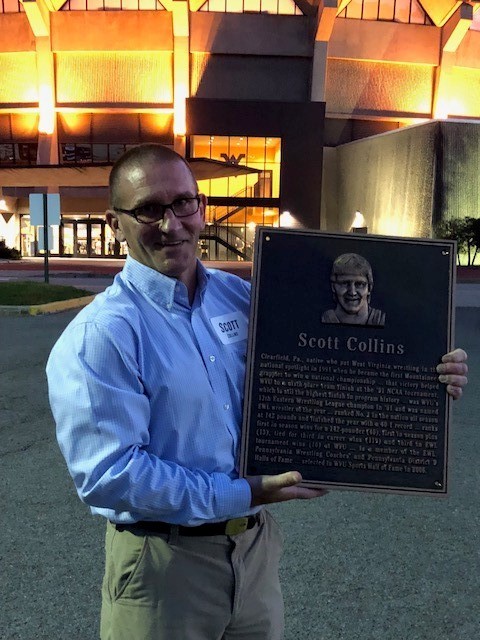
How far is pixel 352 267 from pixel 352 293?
8cm

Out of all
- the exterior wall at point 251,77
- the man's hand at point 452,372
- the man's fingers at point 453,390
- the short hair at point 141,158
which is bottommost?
the man's fingers at point 453,390

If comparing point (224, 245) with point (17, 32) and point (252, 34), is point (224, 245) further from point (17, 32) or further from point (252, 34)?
point (17, 32)

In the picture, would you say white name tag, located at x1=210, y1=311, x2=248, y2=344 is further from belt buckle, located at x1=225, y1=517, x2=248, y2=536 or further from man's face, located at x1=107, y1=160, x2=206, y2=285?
belt buckle, located at x1=225, y1=517, x2=248, y2=536

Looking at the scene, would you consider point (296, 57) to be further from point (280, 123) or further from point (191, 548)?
point (191, 548)

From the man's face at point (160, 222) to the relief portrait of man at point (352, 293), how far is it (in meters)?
0.47

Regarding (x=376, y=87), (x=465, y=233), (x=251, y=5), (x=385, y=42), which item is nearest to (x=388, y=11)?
(x=385, y=42)

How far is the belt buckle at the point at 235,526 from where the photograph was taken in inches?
69.7

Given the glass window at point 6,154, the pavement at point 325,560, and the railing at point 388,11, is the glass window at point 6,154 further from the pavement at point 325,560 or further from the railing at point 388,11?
the pavement at point 325,560

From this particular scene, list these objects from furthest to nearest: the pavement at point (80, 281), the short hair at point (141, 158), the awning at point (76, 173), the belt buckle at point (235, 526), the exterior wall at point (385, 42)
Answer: the exterior wall at point (385, 42) → the awning at point (76, 173) → the pavement at point (80, 281) → the belt buckle at point (235, 526) → the short hair at point (141, 158)

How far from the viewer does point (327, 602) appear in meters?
3.12

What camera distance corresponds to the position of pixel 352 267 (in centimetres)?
188

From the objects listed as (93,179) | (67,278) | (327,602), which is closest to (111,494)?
(327,602)

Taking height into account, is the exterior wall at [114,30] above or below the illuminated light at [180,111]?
above

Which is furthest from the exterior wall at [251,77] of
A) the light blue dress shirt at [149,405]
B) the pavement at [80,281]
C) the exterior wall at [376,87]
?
the light blue dress shirt at [149,405]
